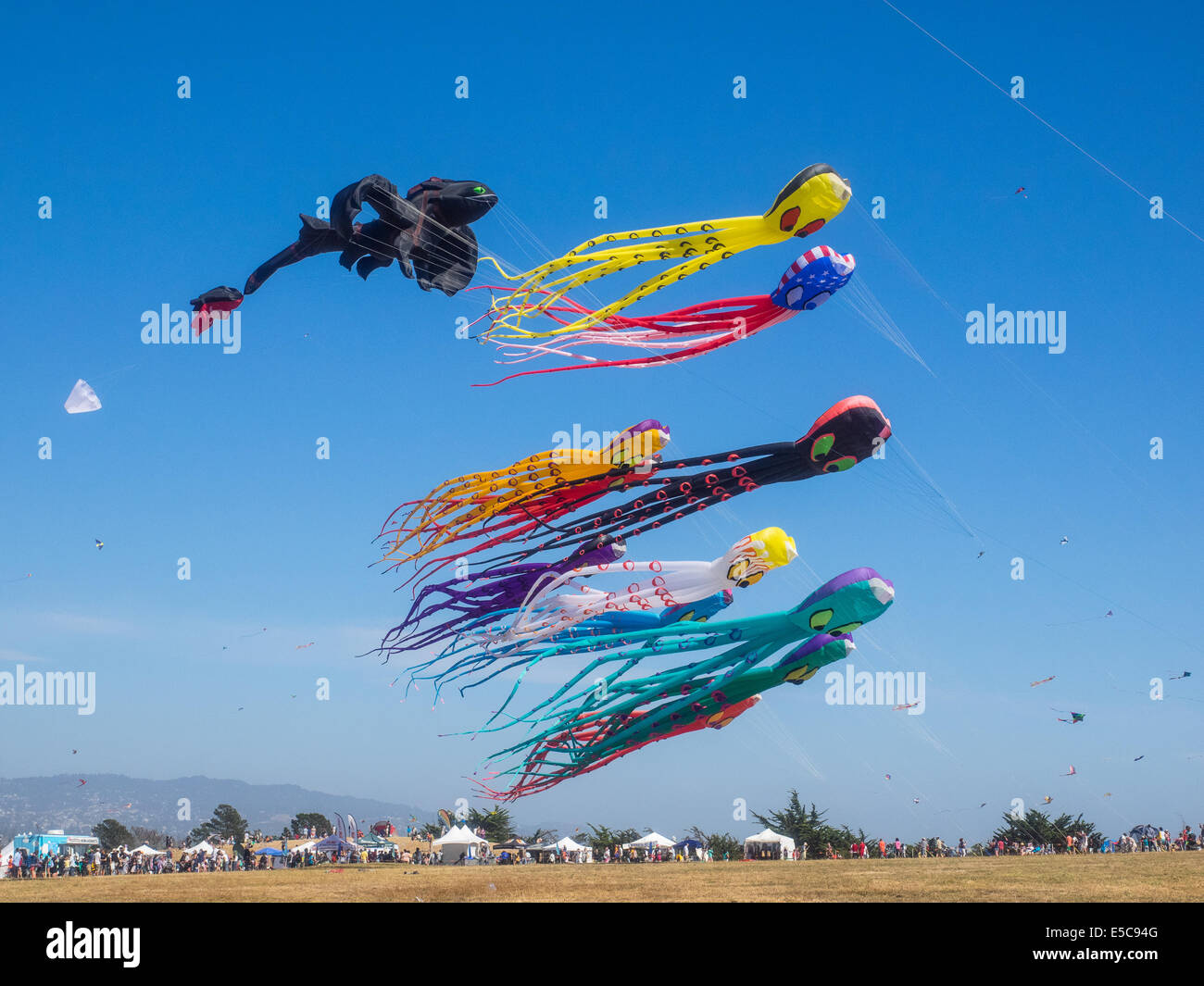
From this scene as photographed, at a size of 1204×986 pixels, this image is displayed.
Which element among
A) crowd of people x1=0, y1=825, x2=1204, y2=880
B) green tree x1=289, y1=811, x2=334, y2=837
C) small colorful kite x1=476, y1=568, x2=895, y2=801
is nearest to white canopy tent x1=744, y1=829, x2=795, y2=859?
crowd of people x1=0, y1=825, x2=1204, y2=880

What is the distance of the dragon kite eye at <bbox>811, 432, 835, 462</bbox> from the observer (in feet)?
41.7

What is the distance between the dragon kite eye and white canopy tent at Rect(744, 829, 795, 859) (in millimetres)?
18791

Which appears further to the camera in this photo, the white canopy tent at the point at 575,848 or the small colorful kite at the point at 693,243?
the white canopy tent at the point at 575,848

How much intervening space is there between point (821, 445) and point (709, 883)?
29.7ft

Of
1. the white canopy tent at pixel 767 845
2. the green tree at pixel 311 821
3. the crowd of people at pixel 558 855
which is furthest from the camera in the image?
the green tree at pixel 311 821

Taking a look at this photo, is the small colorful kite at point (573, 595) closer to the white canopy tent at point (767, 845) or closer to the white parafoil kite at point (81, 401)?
the white parafoil kite at point (81, 401)

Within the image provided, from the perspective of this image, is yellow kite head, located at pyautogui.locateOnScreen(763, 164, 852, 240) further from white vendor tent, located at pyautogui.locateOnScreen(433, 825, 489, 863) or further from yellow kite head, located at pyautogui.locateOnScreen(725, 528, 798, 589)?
white vendor tent, located at pyautogui.locateOnScreen(433, 825, 489, 863)

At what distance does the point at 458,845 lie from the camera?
30.1m

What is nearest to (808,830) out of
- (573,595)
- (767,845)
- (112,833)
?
(767,845)

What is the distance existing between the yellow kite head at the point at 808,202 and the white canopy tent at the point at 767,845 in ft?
68.0

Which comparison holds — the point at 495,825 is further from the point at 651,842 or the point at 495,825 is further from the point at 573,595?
the point at 573,595

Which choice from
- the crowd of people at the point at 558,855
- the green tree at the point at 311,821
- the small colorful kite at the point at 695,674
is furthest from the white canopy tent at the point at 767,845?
the green tree at the point at 311,821

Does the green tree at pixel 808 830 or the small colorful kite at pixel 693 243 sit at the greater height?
the small colorful kite at pixel 693 243

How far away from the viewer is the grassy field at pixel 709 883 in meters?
15.9
